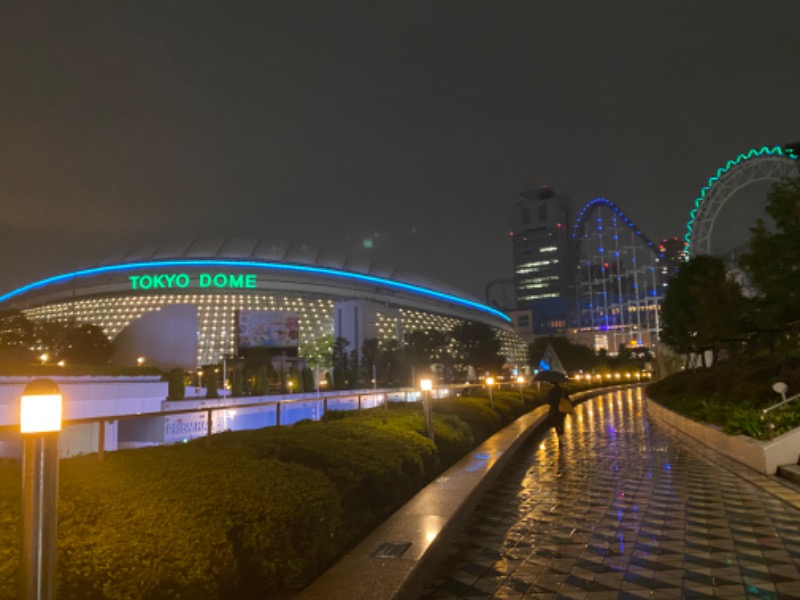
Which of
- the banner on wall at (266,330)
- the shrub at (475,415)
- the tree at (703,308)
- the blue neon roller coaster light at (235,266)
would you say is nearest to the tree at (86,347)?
the banner on wall at (266,330)

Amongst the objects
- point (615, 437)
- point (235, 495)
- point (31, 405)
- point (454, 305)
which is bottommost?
point (615, 437)

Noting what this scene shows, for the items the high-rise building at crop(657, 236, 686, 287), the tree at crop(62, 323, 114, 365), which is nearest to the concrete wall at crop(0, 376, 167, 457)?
the tree at crop(62, 323, 114, 365)

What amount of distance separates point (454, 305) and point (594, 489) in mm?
109327

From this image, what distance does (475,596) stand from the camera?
5430 mm

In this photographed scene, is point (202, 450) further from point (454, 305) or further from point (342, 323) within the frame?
point (454, 305)

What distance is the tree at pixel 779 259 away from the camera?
52.9 ft

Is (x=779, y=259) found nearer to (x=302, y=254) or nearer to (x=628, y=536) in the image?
(x=628, y=536)

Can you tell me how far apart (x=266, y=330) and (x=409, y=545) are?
7129 centimetres

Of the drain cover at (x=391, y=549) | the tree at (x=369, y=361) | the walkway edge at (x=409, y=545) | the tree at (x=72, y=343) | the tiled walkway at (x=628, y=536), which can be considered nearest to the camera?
the walkway edge at (x=409, y=545)

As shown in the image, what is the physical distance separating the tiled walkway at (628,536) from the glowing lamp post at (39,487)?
3329mm

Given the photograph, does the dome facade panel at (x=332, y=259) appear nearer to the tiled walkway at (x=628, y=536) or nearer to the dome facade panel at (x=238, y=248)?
the dome facade panel at (x=238, y=248)

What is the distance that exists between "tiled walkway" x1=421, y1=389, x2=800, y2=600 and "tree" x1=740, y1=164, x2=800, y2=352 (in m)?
6.46

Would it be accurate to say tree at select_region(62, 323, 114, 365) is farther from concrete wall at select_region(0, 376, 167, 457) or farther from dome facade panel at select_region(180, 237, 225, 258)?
dome facade panel at select_region(180, 237, 225, 258)

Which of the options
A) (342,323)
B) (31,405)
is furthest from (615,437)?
(342,323)
